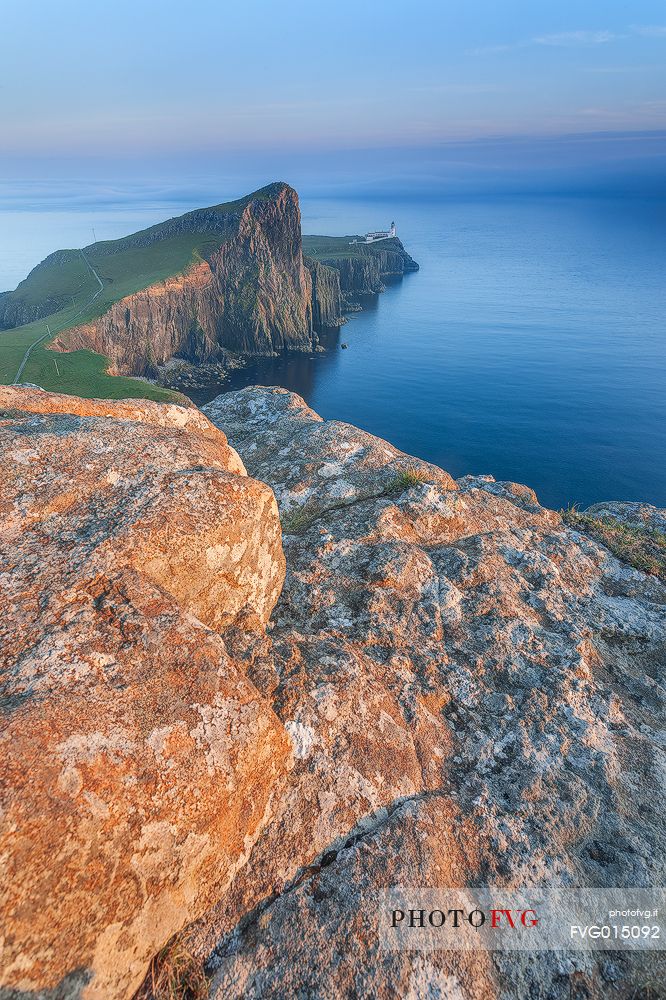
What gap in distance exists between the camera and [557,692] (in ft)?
25.3

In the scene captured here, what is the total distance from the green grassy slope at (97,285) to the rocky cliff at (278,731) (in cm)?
7244

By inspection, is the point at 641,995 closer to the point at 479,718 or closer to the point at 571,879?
the point at 571,879

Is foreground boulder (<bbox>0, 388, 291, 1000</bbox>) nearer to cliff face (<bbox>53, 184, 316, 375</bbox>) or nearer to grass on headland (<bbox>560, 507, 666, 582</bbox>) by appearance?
grass on headland (<bbox>560, 507, 666, 582</bbox>)

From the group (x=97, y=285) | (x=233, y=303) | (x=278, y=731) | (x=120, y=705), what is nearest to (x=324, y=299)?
(x=233, y=303)

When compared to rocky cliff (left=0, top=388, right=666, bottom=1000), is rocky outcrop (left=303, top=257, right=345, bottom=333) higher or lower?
higher

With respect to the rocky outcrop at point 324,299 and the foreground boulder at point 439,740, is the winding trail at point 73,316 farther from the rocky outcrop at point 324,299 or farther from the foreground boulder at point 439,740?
the rocky outcrop at point 324,299

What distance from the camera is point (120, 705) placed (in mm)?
4918

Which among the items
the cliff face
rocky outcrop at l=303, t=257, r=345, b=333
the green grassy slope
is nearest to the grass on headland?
the green grassy slope

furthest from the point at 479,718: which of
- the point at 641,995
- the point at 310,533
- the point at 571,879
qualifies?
the point at 310,533

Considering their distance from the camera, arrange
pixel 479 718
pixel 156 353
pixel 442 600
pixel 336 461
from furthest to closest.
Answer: pixel 156 353 → pixel 336 461 → pixel 442 600 → pixel 479 718

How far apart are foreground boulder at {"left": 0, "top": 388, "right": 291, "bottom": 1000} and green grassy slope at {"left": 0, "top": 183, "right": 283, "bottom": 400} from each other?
72443mm

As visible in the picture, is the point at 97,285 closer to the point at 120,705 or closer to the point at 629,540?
the point at 629,540

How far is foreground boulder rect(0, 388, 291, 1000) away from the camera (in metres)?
3.98

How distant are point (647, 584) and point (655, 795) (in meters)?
5.20
